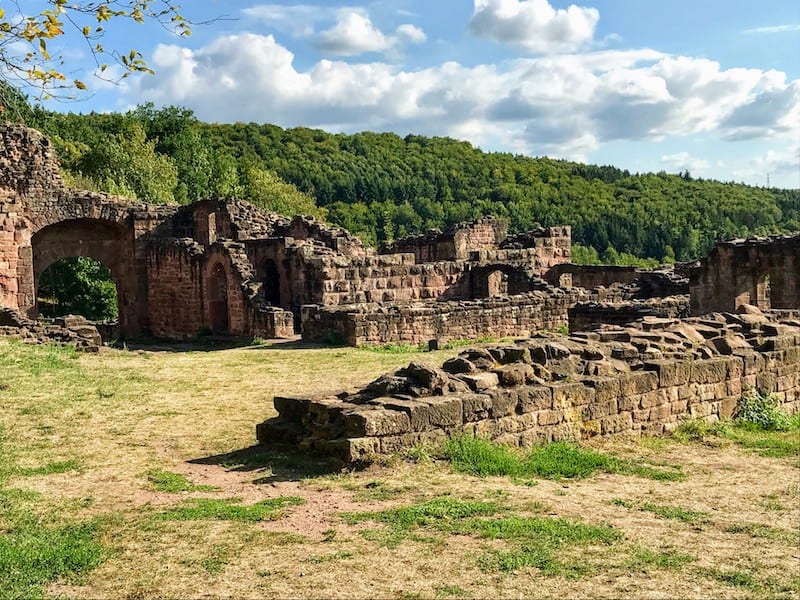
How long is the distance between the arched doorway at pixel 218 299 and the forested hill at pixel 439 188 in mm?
32458

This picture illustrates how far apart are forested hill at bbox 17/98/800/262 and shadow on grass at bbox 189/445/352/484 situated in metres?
50.5

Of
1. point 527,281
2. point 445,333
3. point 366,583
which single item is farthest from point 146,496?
point 527,281

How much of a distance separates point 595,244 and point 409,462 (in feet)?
276

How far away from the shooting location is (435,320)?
1964 centimetres

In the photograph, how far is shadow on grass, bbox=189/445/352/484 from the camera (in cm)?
774

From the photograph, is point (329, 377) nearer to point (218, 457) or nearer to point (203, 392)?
point (203, 392)

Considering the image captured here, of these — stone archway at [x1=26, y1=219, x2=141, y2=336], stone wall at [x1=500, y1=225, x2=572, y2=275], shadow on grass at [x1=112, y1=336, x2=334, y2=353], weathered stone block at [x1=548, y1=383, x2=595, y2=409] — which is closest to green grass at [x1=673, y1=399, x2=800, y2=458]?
weathered stone block at [x1=548, y1=383, x2=595, y2=409]

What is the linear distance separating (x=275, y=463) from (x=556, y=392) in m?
3.03

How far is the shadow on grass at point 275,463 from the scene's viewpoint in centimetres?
774

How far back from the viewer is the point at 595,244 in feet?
293

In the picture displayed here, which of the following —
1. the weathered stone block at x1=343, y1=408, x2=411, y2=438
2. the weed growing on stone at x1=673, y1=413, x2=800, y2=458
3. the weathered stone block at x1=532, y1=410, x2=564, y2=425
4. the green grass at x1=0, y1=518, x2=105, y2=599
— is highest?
the weathered stone block at x1=343, y1=408, x2=411, y2=438

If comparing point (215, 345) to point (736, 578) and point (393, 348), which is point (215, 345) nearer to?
point (393, 348)

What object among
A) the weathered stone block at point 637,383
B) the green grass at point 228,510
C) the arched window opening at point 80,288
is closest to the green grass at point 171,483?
the green grass at point 228,510

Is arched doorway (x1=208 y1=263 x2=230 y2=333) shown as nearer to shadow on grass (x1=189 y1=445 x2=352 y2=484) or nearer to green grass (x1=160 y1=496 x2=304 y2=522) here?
shadow on grass (x1=189 y1=445 x2=352 y2=484)
